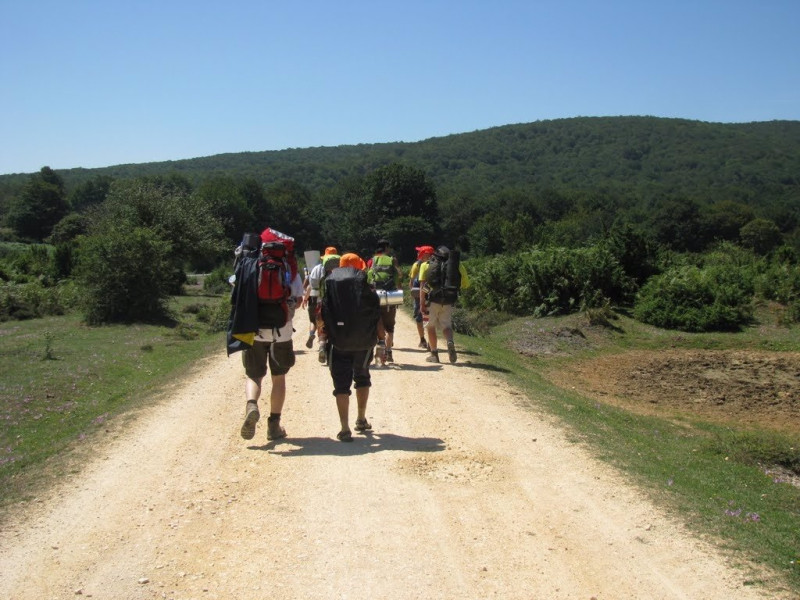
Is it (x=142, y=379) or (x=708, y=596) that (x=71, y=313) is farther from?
(x=708, y=596)

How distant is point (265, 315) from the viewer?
7.39 metres

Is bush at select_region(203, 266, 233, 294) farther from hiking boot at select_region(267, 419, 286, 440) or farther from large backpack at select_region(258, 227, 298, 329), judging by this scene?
large backpack at select_region(258, 227, 298, 329)

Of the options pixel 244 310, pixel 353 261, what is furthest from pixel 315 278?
pixel 244 310

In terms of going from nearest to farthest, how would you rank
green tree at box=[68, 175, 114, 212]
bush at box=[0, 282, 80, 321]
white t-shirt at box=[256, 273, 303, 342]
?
white t-shirt at box=[256, 273, 303, 342] → bush at box=[0, 282, 80, 321] → green tree at box=[68, 175, 114, 212]

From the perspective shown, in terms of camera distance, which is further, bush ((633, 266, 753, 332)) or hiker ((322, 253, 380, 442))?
bush ((633, 266, 753, 332))

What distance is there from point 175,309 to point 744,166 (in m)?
133

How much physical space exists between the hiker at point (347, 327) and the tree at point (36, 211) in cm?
9960

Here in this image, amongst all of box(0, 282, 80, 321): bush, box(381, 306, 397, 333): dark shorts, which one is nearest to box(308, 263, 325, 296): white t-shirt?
box(381, 306, 397, 333): dark shorts

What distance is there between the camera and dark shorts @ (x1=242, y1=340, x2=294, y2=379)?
24.9 feet

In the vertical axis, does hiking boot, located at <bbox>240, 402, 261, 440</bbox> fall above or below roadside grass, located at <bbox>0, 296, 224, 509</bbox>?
above

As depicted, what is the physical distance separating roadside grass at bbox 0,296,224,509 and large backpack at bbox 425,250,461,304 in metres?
4.83

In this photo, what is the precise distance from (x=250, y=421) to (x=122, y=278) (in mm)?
Result: 20612

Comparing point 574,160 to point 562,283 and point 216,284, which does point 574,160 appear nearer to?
point 216,284

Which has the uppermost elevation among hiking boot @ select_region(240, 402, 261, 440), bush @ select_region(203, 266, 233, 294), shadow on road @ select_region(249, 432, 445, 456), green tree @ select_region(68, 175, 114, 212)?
green tree @ select_region(68, 175, 114, 212)
